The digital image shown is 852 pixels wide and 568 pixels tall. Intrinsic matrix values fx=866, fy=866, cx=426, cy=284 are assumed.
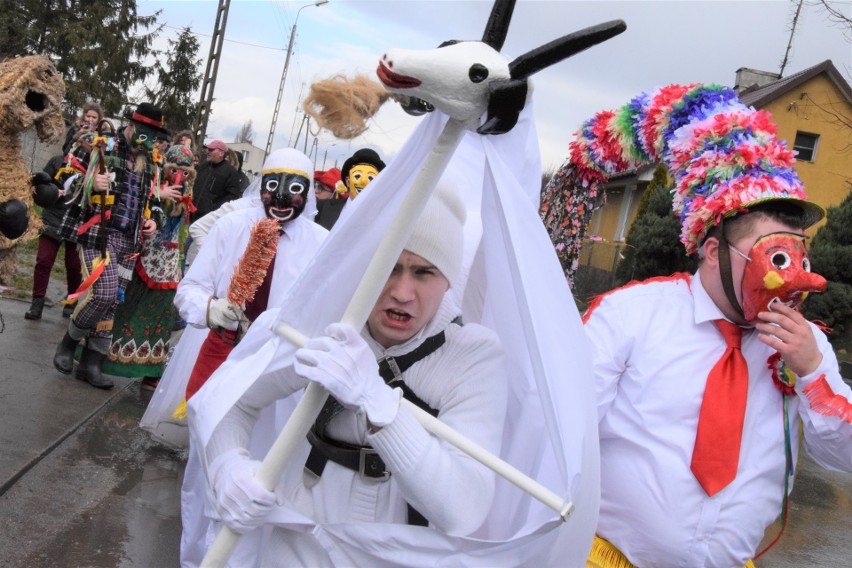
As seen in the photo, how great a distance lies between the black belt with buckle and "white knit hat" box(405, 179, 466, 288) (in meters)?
0.52

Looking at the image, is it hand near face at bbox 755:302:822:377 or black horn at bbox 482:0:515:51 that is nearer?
black horn at bbox 482:0:515:51

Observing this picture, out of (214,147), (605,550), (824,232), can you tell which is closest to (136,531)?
(605,550)

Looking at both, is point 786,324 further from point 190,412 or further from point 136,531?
point 136,531

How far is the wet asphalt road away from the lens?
4.18 m

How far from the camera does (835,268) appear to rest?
15.2 meters

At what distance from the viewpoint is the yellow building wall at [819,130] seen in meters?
26.5

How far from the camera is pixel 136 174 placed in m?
6.74

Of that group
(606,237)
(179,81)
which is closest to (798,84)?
(606,237)

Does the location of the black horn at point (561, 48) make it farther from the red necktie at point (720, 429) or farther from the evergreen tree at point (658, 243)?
the evergreen tree at point (658, 243)

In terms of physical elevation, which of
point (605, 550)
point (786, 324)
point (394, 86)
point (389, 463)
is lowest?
point (605, 550)

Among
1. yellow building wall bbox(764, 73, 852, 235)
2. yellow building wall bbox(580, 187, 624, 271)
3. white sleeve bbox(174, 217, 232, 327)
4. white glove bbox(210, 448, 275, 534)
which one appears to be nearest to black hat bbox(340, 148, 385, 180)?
white sleeve bbox(174, 217, 232, 327)

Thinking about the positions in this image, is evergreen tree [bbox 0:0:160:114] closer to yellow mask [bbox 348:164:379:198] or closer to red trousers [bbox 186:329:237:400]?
yellow mask [bbox 348:164:379:198]

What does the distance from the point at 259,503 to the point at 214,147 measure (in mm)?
9083

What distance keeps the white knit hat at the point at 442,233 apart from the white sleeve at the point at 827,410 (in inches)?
43.4
